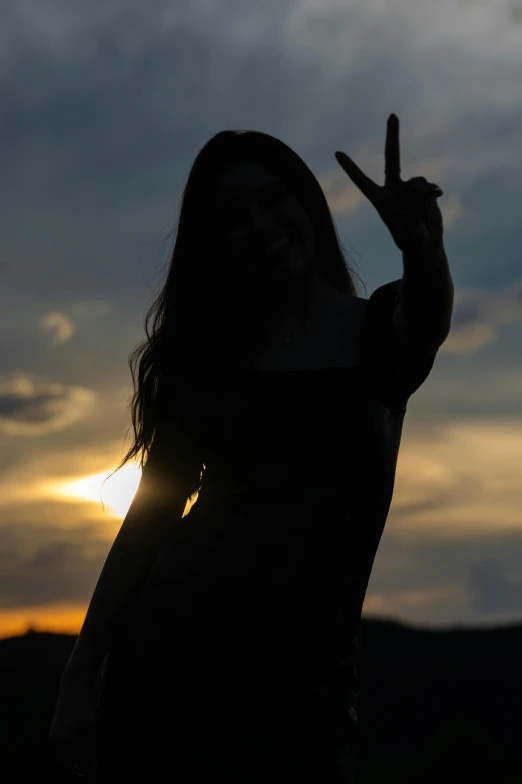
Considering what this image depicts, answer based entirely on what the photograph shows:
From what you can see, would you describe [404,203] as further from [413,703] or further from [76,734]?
[413,703]

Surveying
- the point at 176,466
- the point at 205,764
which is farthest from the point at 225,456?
the point at 205,764

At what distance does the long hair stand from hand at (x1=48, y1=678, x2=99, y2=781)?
765mm

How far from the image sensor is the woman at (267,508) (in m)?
2.98

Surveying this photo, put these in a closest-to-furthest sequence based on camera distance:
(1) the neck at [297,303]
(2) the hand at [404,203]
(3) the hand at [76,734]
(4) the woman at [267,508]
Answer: (2) the hand at [404,203] < (4) the woman at [267,508] < (3) the hand at [76,734] < (1) the neck at [297,303]

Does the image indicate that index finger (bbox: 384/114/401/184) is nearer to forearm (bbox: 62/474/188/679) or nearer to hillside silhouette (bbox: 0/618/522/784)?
forearm (bbox: 62/474/188/679)

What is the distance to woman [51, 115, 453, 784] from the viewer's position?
2980 mm

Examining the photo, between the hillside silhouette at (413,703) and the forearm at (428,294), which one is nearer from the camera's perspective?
the forearm at (428,294)

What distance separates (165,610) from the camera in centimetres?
311

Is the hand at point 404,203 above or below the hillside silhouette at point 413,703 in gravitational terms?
above

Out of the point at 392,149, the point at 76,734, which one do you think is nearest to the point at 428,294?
the point at 392,149

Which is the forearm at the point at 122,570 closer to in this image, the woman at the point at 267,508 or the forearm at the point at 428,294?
the woman at the point at 267,508

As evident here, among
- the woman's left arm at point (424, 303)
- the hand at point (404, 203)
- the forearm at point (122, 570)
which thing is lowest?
the forearm at point (122, 570)

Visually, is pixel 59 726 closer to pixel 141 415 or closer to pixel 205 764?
pixel 205 764

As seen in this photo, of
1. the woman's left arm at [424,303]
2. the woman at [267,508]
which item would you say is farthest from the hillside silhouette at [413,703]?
the woman's left arm at [424,303]
